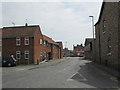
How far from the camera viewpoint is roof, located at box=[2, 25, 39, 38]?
40.3 m

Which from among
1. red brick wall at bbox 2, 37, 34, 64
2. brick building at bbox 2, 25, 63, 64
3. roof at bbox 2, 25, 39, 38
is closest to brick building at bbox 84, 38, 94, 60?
brick building at bbox 2, 25, 63, 64

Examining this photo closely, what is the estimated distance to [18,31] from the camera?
41.8m

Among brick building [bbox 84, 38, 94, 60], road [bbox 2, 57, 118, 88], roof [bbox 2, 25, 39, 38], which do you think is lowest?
road [bbox 2, 57, 118, 88]

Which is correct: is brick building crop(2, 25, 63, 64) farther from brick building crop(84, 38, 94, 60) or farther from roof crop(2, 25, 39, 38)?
brick building crop(84, 38, 94, 60)

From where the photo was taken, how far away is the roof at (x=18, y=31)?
40281mm

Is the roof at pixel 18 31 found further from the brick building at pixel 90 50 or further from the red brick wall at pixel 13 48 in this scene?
the brick building at pixel 90 50

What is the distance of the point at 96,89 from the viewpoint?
1048 centimetres

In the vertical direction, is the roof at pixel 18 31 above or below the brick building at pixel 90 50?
above

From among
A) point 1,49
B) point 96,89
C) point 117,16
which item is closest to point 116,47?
point 117,16

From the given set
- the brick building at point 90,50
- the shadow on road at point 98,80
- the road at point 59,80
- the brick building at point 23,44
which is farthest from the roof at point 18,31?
the shadow on road at point 98,80

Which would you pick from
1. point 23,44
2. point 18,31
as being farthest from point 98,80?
point 18,31

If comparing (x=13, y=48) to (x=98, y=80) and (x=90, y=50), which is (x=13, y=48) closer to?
(x=90, y=50)

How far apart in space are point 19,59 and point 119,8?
83.1 feet

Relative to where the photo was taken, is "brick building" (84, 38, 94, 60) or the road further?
"brick building" (84, 38, 94, 60)
